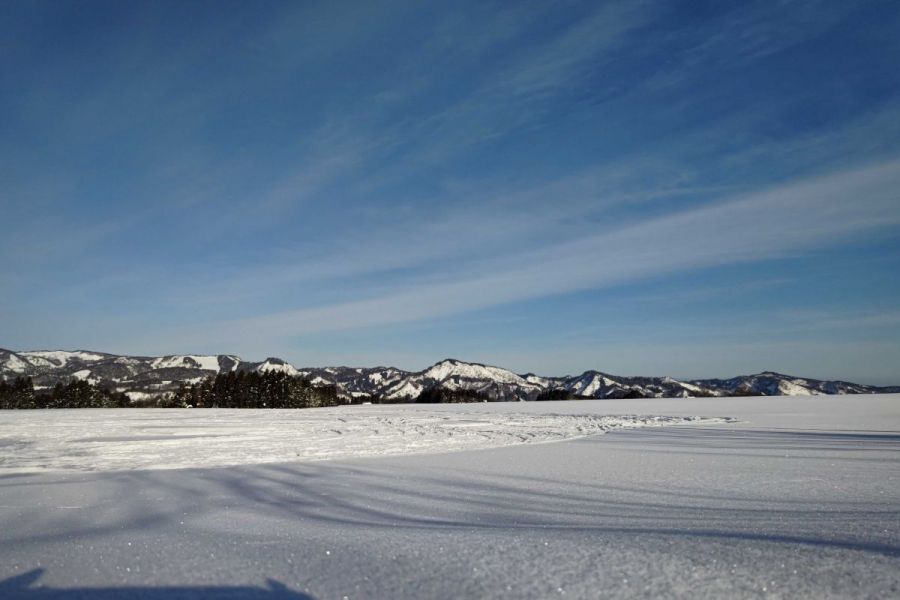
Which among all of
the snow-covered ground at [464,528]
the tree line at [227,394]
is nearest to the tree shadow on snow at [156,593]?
the snow-covered ground at [464,528]

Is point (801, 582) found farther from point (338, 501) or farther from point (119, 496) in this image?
point (119, 496)

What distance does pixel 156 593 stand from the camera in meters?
2.35

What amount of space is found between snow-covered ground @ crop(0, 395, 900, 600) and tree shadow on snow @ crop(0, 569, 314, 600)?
14 millimetres

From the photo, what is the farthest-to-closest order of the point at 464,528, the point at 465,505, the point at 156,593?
1. the point at 465,505
2. the point at 464,528
3. the point at 156,593

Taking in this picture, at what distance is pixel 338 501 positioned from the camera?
4809 millimetres

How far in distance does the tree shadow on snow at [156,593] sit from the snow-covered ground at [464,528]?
0.04ft

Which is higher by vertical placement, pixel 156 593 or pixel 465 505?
pixel 156 593

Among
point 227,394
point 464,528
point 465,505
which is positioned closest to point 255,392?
point 227,394

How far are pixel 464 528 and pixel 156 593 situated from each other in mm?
1879

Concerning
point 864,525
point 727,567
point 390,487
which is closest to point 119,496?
point 390,487

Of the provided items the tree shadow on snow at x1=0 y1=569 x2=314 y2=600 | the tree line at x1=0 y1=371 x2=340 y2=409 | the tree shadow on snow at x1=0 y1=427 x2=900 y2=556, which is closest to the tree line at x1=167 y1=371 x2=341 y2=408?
the tree line at x1=0 y1=371 x2=340 y2=409

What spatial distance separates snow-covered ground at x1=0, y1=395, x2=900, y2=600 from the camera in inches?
92.0

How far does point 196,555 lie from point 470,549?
5.19 feet

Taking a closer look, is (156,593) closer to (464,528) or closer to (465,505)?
(464,528)
